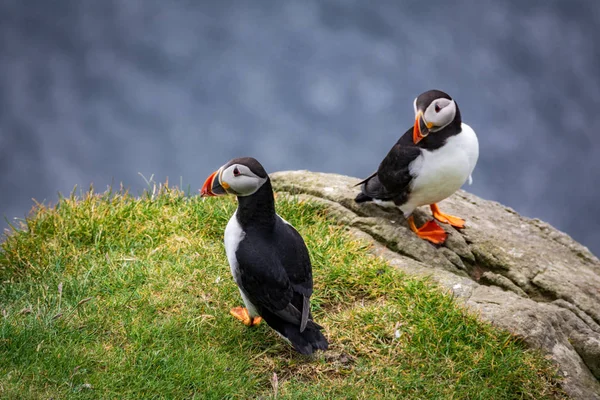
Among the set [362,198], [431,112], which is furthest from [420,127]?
[362,198]

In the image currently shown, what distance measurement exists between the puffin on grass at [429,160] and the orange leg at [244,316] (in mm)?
1957

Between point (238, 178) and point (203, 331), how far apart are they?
1.21 m

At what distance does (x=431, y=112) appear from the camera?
18.9ft

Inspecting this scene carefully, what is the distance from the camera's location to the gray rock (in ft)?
16.5

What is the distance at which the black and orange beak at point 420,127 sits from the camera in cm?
577

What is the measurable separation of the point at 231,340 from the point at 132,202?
2.20 metres

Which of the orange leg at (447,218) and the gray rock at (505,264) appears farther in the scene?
the orange leg at (447,218)

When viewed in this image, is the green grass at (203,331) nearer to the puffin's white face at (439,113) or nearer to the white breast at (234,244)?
the white breast at (234,244)

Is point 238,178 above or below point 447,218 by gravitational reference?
below

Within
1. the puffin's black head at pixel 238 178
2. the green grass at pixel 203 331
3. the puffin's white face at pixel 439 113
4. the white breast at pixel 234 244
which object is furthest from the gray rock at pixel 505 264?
the puffin's black head at pixel 238 178

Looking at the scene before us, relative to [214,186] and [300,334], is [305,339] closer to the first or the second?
[300,334]

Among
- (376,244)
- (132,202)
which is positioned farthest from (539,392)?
(132,202)

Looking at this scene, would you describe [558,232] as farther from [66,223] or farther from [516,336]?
[66,223]

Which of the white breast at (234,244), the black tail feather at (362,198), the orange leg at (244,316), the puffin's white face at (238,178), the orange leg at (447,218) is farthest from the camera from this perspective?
the orange leg at (447,218)
